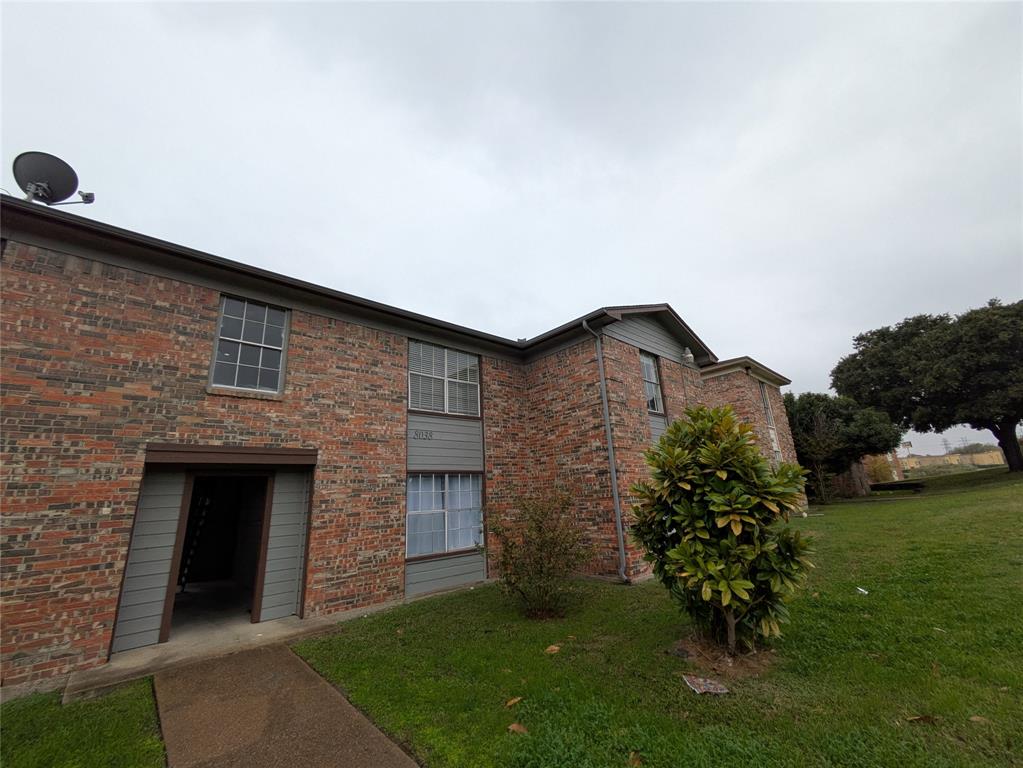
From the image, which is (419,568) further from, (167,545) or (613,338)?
(613,338)

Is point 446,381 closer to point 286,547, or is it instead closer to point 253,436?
point 253,436

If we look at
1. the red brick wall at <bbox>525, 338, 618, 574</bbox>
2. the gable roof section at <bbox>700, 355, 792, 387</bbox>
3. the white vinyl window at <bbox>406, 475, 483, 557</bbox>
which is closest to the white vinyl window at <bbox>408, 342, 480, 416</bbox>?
the white vinyl window at <bbox>406, 475, 483, 557</bbox>

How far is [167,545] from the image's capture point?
20.2 feet

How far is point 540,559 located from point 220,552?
36.8ft

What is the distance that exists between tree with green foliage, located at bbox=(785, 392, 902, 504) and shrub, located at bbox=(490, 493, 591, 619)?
68.2ft

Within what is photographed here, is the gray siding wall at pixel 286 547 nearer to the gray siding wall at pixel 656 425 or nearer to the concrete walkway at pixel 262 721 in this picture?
the concrete walkway at pixel 262 721

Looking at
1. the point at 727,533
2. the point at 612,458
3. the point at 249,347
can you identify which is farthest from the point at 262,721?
the point at 612,458

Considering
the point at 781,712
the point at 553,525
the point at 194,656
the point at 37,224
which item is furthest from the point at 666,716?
the point at 37,224

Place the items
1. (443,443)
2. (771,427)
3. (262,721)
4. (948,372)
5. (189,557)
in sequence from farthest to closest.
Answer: (948,372)
(771,427)
(189,557)
(443,443)
(262,721)

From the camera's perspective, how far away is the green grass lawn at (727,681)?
9.95 ft

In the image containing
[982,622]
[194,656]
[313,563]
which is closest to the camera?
[982,622]

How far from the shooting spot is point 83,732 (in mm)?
3686

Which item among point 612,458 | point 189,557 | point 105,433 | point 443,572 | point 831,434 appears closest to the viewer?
point 105,433

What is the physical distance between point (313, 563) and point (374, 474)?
6.11ft
